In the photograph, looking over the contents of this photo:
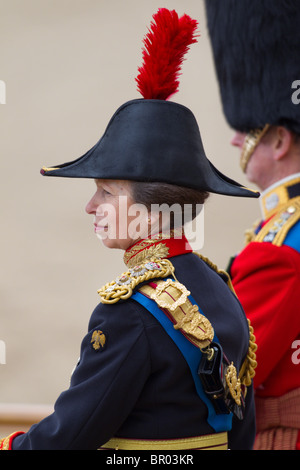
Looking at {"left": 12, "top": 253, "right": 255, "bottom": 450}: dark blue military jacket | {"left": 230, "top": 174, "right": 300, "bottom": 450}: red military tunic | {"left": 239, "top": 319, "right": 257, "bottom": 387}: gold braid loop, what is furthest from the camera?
{"left": 230, "top": 174, "right": 300, "bottom": 450}: red military tunic

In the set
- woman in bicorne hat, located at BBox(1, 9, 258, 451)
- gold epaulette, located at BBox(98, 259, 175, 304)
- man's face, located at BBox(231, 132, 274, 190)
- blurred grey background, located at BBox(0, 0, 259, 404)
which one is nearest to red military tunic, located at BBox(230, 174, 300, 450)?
man's face, located at BBox(231, 132, 274, 190)

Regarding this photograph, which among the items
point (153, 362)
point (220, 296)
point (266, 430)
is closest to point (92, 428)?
point (153, 362)

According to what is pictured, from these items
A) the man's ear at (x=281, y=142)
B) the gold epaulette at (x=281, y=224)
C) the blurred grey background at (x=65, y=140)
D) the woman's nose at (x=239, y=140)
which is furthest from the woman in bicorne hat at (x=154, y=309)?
the blurred grey background at (x=65, y=140)

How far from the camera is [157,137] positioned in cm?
168

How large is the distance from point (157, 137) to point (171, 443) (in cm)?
71

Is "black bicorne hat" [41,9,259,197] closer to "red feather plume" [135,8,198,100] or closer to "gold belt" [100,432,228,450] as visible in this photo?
"red feather plume" [135,8,198,100]

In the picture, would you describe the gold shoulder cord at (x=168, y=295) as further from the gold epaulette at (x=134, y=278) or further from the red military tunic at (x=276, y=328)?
the red military tunic at (x=276, y=328)

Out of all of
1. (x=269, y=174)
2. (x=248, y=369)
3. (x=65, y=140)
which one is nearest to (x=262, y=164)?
(x=269, y=174)

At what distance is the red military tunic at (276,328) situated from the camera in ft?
7.63

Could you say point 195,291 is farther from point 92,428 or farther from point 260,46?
point 260,46

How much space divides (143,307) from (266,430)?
104cm

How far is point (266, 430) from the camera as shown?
2406 millimetres

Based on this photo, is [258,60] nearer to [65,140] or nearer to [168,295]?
[168,295]

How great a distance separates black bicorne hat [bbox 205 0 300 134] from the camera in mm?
2934
